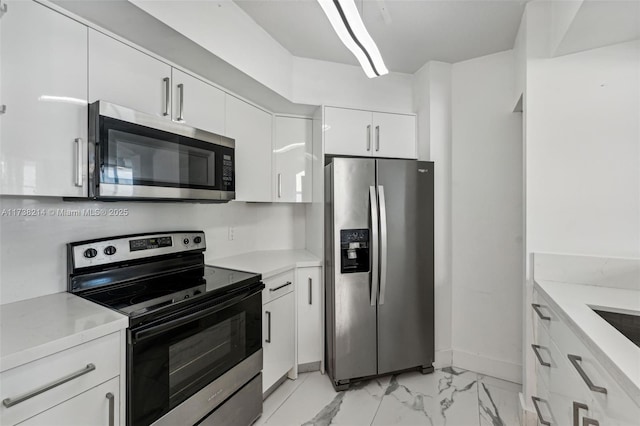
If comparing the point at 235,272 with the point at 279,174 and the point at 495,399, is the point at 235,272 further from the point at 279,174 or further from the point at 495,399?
the point at 495,399

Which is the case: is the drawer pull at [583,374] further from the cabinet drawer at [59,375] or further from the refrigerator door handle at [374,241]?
the cabinet drawer at [59,375]

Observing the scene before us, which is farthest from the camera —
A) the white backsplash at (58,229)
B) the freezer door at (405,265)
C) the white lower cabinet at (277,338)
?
the freezer door at (405,265)

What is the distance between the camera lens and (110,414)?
1.02m

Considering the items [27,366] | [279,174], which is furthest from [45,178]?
[279,174]

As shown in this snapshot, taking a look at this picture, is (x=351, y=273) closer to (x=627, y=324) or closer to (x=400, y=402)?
(x=400, y=402)

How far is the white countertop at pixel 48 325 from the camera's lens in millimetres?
831

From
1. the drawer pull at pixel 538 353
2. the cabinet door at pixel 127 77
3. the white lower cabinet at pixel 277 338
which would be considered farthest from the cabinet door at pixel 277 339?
the drawer pull at pixel 538 353

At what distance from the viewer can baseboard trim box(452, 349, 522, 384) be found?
2225mm

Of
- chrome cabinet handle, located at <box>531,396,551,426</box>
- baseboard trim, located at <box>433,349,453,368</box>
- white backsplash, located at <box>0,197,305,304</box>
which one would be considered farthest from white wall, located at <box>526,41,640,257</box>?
white backsplash, located at <box>0,197,305,304</box>

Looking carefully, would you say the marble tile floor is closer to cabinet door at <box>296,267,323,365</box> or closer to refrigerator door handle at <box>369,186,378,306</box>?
cabinet door at <box>296,267,323,365</box>

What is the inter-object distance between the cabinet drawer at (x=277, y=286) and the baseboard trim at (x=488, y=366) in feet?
5.10

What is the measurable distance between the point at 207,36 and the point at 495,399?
2.92m

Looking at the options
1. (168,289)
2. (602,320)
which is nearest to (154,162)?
(168,289)

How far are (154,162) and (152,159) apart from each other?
2 cm
